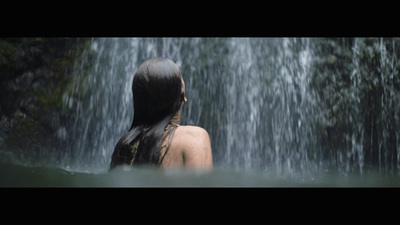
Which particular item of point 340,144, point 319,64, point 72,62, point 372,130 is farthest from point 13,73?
point 372,130

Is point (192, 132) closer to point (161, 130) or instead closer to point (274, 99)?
point (161, 130)

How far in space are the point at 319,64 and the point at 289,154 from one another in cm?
152

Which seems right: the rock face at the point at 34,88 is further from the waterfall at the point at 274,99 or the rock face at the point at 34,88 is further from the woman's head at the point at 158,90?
the woman's head at the point at 158,90

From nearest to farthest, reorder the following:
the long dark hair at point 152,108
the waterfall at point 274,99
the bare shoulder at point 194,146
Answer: the bare shoulder at point 194,146, the long dark hair at point 152,108, the waterfall at point 274,99

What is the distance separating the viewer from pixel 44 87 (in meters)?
6.85

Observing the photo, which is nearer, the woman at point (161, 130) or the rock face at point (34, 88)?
the woman at point (161, 130)

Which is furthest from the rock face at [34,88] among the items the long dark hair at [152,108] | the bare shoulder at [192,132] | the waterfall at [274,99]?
the bare shoulder at [192,132]

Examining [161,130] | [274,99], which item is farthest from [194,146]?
[274,99]

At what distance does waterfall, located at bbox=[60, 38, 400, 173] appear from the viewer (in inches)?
258

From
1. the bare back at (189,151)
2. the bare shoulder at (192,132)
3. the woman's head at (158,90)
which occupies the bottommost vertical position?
the bare back at (189,151)

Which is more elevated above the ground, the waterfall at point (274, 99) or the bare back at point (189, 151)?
the waterfall at point (274, 99)

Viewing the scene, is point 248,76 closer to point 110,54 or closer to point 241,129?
point 241,129

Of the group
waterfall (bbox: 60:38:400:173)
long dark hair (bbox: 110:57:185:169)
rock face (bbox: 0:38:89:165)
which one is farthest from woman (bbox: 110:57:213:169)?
rock face (bbox: 0:38:89:165)

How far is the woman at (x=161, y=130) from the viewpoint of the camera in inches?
96.3
